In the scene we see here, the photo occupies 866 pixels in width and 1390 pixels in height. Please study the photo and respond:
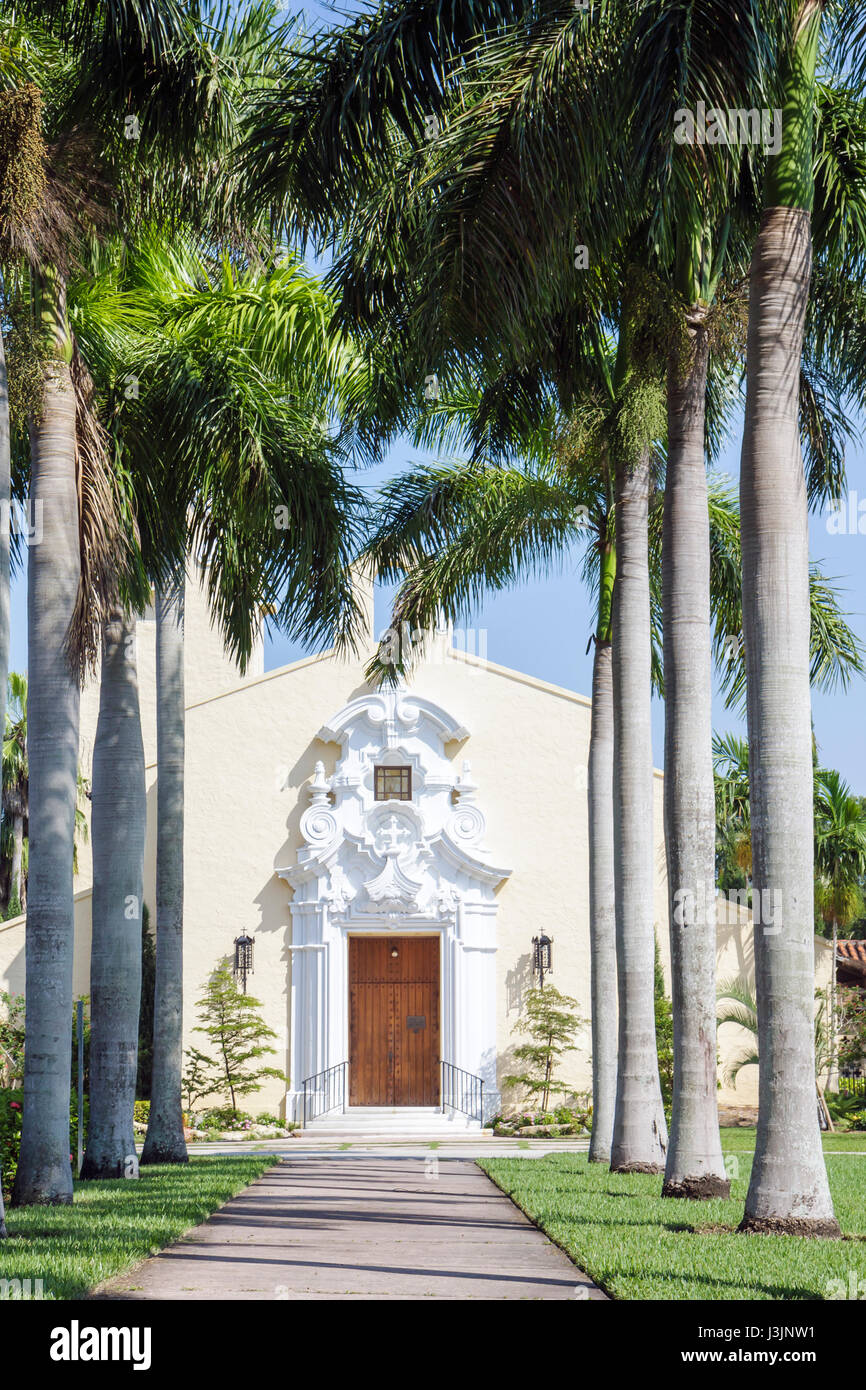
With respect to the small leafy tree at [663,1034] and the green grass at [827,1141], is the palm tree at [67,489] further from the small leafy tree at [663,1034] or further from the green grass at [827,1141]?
the small leafy tree at [663,1034]

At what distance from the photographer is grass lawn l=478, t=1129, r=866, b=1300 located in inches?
274

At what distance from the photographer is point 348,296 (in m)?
11.9

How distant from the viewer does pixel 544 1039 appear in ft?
85.0

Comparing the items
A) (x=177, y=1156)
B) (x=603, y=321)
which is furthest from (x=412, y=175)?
(x=177, y=1156)

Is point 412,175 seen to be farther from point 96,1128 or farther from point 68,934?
point 96,1128

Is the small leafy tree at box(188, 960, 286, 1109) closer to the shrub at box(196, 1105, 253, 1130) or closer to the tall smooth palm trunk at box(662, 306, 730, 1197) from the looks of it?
the shrub at box(196, 1105, 253, 1130)

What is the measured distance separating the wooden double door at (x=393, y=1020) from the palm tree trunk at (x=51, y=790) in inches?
627

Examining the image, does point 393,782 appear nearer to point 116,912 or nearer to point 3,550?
point 116,912

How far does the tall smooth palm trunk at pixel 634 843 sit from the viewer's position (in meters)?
14.0

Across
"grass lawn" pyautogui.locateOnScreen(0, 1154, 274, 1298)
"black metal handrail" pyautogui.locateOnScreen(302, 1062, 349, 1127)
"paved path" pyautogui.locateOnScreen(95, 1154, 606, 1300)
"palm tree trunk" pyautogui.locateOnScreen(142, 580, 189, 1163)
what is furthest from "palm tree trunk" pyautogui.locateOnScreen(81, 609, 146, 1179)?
"black metal handrail" pyautogui.locateOnScreen(302, 1062, 349, 1127)

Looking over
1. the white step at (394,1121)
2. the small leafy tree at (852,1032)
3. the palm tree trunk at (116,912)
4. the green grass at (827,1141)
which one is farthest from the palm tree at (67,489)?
the small leafy tree at (852,1032)

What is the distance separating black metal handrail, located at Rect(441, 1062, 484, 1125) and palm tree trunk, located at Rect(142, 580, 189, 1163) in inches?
385

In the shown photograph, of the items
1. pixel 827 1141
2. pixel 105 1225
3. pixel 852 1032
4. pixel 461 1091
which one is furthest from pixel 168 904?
pixel 852 1032

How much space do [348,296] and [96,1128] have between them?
8.00 metres
